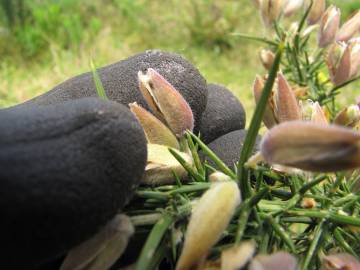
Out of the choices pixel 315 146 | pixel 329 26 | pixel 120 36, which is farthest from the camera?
pixel 120 36

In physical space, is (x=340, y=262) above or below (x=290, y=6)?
below

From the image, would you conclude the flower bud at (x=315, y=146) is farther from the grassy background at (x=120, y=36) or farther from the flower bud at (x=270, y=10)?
the grassy background at (x=120, y=36)

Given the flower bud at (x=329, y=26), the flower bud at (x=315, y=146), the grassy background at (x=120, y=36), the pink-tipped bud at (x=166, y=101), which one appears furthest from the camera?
the grassy background at (x=120, y=36)

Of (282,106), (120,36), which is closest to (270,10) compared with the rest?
(282,106)

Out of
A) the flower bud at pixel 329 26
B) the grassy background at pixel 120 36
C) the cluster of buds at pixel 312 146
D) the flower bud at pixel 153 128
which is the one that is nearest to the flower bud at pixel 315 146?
the cluster of buds at pixel 312 146

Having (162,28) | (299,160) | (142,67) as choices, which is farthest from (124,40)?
(299,160)

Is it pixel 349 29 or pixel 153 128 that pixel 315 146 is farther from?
pixel 349 29

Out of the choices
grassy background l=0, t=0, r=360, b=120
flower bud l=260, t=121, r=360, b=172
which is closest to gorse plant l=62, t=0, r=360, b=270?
flower bud l=260, t=121, r=360, b=172

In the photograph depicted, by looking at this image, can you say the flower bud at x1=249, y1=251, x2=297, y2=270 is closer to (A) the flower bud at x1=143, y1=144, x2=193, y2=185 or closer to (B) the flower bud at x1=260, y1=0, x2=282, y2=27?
(A) the flower bud at x1=143, y1=144, x2=193, y2=185
